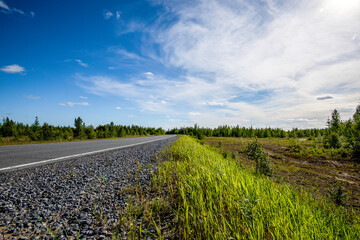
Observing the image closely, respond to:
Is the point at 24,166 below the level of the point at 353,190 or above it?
above

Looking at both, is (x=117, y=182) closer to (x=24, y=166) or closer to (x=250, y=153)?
(x=24, y=166)

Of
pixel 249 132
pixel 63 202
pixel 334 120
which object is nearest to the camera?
pixel 63 202

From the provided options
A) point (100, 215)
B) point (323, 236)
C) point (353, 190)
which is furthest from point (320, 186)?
point (100, 215)

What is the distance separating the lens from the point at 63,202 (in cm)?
274

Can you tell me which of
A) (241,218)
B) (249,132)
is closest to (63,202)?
(241,218)

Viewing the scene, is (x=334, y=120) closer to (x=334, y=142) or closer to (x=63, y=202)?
(x=334, y=142)

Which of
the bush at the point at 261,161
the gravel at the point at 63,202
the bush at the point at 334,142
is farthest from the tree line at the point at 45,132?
the bush at the point at 334,142

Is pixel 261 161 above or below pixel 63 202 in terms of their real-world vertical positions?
below

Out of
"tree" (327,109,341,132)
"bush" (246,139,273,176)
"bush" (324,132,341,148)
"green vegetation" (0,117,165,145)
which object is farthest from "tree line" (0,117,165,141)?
"tree" (327,109,341,132)

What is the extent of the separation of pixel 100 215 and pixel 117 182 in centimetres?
142

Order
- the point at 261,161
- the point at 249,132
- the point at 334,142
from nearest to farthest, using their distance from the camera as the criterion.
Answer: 1. the point at 261,161
2. the point at 334,142
3. the point at 249,132

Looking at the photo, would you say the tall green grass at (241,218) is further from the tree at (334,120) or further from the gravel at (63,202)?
the tree at (334,120)

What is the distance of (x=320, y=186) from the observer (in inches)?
291

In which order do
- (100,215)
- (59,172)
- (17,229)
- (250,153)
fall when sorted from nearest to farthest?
1. (17,229)
2. (100,215)
3. (59,172)
4. (250,153)
